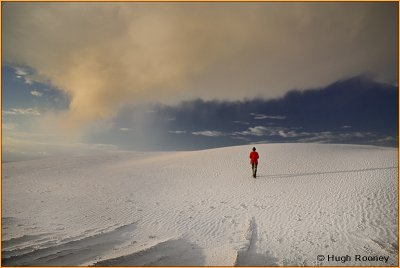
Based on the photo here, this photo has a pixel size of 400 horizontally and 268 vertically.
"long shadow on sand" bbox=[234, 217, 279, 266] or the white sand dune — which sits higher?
the white sand dune

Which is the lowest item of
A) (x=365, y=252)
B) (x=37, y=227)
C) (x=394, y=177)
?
(x=365, y=252)

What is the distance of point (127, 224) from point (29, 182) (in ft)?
A: 42.8

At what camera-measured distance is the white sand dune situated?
828 cm

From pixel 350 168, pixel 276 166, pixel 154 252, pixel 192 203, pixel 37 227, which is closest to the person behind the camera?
pixel 154 252

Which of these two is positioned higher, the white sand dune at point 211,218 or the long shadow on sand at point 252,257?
the white sand dune at point 211,218

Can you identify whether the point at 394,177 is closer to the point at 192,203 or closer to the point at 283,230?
the point at 283,230

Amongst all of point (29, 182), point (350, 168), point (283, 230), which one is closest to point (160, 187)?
point (283, 230)

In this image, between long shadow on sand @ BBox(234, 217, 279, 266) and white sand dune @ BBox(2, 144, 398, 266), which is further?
white sand dune @ BBox(2, 144, 398, 266)

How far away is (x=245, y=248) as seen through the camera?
8.88 meters

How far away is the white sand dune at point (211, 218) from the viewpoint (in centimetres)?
828

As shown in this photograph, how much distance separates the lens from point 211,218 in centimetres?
1174

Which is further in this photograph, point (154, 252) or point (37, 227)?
point (37, 227)

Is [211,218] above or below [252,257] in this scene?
above

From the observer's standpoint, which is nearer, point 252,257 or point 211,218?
point 252,257
